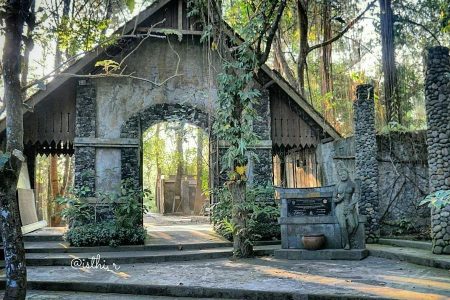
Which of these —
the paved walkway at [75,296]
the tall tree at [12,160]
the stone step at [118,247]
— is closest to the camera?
the tall tree at [12,160]

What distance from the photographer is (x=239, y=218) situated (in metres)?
9.17

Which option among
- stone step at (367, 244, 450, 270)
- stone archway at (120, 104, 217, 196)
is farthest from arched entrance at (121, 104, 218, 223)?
stone step at (367, 244, 450, 270)

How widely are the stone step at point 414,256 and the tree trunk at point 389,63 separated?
16.6 ft

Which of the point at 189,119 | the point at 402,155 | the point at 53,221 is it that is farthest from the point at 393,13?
the point at 53,221

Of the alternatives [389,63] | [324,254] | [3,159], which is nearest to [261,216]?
[324,254]

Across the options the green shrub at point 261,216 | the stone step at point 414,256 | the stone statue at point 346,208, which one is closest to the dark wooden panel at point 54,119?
the green shrub at point 261,216

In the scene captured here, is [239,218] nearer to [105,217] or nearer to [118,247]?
[118,247]

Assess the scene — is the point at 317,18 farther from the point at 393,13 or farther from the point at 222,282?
the point at 222,282

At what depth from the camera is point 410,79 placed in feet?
52.6

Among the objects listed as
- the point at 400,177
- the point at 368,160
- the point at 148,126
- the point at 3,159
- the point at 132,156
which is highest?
the point at 148,126

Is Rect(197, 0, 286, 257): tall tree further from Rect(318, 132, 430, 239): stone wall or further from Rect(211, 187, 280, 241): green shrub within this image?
Rect(318, 132, 430, 239): stone wall

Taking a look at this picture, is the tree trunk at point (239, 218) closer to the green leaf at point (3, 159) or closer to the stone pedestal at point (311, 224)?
the stone pedestal at point (311, 224)

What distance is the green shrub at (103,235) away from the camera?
10336mm

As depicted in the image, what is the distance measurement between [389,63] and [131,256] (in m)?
10.1
